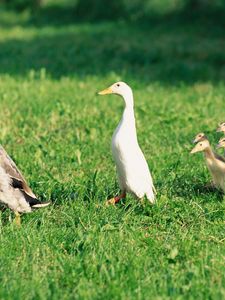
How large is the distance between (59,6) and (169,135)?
834 inches

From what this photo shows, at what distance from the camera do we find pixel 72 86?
607 inches

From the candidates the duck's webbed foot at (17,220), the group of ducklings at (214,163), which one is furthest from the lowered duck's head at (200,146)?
the duck's webbed foot at (17,220)

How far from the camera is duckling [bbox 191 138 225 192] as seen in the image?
25.0ft

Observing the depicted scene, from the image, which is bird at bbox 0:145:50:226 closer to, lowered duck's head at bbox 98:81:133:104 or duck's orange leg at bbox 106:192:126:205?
duck's orange leg at bbox 106:192:126:205

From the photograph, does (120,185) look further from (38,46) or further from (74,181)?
(38,46)

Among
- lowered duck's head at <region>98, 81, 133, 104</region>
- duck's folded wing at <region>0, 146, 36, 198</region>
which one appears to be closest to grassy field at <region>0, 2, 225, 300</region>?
duck's folded wing at <region>0, 146, 36, 198</region>

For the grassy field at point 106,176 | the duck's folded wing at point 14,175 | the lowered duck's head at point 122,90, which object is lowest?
the grassy field at point 106,176

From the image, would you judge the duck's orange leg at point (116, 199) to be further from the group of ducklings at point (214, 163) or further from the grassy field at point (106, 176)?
the group of ducklings at point (214, 163)

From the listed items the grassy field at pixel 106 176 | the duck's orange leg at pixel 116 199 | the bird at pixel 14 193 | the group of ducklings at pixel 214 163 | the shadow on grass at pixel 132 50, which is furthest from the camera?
the shadow on grass at pixel 132 50

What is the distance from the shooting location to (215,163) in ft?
25.2

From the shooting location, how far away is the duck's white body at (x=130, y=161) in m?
7.13

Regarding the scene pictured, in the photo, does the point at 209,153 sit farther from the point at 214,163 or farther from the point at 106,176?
the point at 106,176

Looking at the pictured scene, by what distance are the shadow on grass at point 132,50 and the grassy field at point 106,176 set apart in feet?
0.22

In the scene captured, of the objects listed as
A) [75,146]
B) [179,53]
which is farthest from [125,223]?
[179,53]
